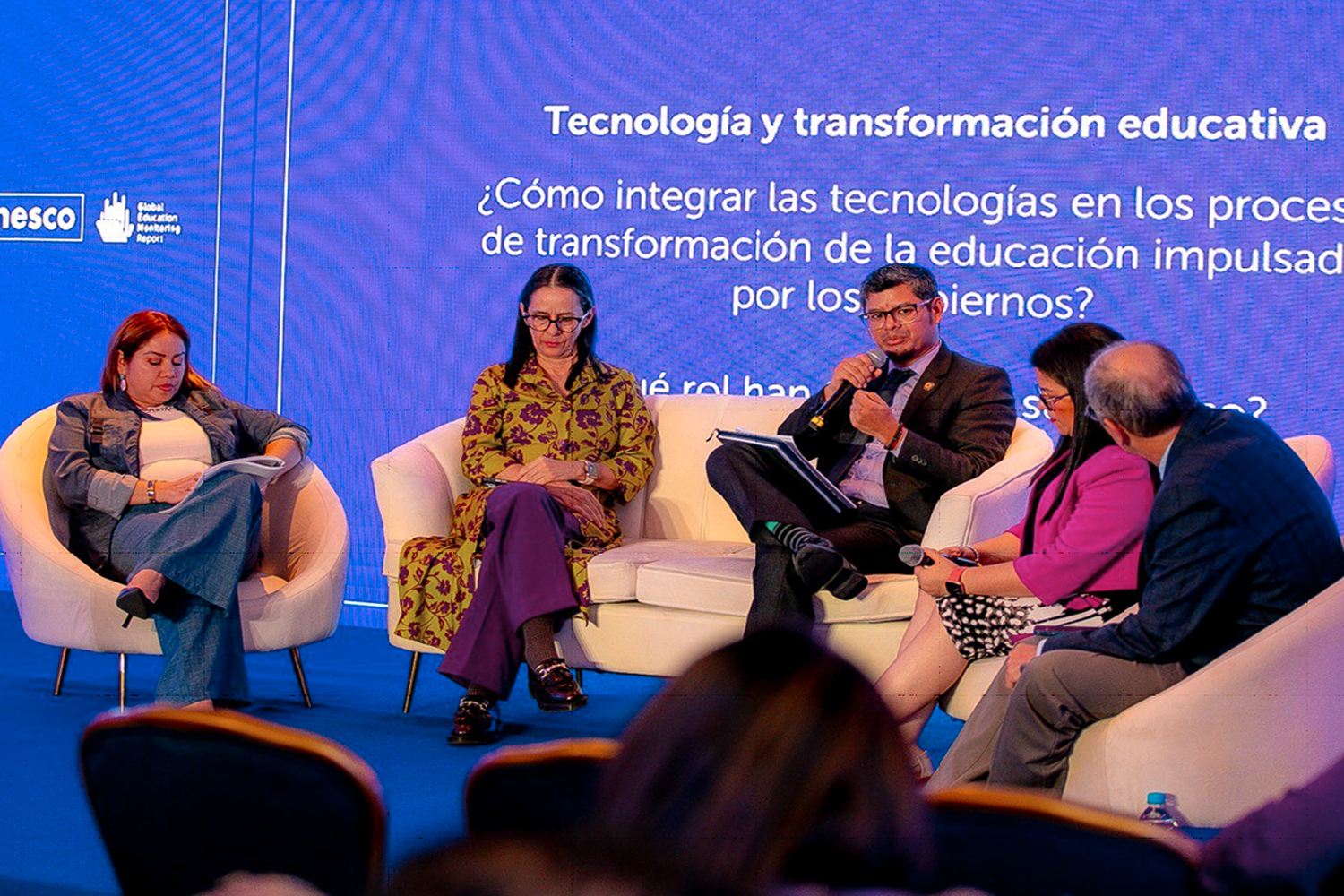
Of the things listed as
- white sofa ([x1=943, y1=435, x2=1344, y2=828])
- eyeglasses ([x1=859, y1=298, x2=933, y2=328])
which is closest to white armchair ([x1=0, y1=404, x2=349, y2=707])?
eyeglasses ([x1=859, y1=298, x2=933, y2=328])

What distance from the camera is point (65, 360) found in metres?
6.16

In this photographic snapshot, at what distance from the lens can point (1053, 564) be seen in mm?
2789

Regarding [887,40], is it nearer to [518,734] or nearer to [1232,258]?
[1232,258]

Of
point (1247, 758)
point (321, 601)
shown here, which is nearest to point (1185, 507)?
point (1247, 758)

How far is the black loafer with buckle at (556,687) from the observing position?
3.69 meters

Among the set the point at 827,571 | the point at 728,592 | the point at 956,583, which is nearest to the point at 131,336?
the point at 728,592

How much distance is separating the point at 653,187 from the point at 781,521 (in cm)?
223

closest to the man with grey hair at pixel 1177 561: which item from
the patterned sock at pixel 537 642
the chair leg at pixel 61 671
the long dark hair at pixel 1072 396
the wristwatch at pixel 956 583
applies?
the long dark hair at pixel 1072 396

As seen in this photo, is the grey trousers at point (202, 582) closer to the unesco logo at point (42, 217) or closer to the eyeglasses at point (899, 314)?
the eyeglasses at point (899, 314)

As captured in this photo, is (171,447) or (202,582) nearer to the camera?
(202,582)

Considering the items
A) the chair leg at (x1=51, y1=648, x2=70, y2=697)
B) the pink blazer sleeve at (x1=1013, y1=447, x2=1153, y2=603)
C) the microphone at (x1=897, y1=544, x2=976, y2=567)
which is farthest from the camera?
the chair leg at (x1=51, y1=648, x2=70, y2=697)

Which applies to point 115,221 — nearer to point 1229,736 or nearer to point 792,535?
point 792,535

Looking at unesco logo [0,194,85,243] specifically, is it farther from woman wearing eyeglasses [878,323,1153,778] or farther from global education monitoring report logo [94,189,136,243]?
woman wearing eyeglasses [878,323,1153,778]

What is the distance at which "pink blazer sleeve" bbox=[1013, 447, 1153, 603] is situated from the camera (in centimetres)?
275
